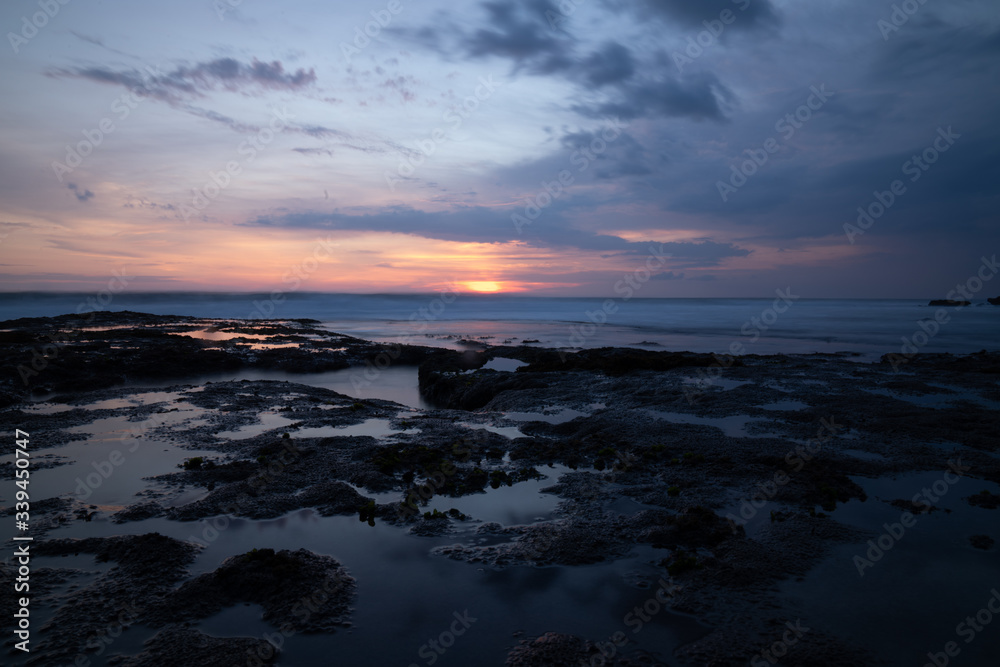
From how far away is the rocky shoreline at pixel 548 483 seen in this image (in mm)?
4836

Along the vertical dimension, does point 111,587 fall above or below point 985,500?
below

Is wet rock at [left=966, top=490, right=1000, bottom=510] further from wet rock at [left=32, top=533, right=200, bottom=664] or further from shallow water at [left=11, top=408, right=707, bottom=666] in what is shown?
wet rock at [left=32, top=533, right=200, bottom=664]

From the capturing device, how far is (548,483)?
27.6 feet

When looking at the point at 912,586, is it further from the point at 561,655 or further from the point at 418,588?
the point at 418,588

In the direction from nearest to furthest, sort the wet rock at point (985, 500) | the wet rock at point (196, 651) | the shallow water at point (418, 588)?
the wet rock at point (196, 651), the shallow water at point (418, 588), the wet rock at point (985, 500)

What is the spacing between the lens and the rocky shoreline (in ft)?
15.9

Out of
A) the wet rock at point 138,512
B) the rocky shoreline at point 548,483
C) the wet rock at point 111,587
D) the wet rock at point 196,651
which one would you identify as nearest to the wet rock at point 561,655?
the rocky shoreline at point 548,483

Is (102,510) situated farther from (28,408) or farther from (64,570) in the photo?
(28,408)

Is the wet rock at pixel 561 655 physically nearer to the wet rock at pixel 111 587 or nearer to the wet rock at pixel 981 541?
the wet rock at pixel 111 587

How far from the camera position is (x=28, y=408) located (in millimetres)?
13594

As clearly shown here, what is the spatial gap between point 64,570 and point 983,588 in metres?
9.92

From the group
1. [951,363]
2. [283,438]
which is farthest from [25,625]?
[951,363]

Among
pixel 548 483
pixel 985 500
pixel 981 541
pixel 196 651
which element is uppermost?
pixel 985 500

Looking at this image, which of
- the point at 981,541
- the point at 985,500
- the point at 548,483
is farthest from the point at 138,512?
the point at 985,500
